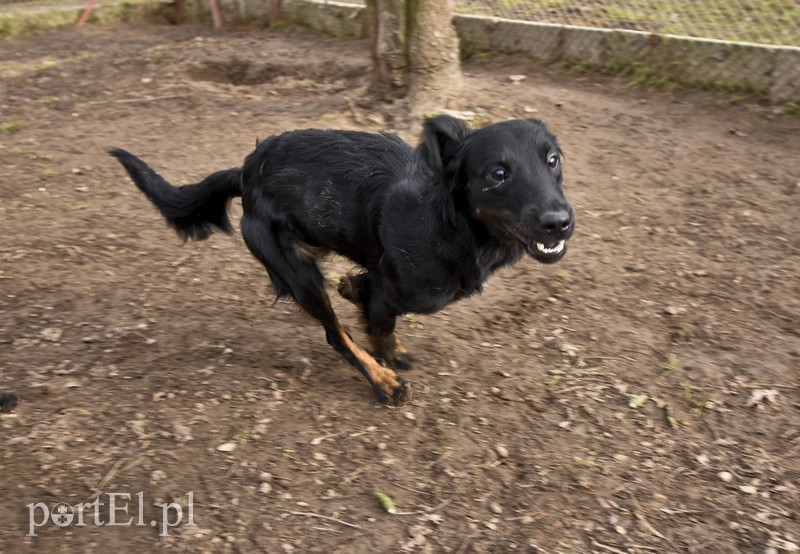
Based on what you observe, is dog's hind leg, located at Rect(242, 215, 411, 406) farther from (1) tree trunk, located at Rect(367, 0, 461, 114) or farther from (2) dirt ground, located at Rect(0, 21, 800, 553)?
(1) tree trunk, located at Rect(367, 0, 461, 114)

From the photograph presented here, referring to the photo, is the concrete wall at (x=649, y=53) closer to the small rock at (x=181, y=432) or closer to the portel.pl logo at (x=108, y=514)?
the small rock at (x=181, y=432)

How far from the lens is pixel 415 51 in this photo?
20.8 feet

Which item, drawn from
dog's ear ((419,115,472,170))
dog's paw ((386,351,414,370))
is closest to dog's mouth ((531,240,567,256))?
dog's ear ((419,115,472,170))

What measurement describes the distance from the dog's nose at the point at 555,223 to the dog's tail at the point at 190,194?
5.61ft

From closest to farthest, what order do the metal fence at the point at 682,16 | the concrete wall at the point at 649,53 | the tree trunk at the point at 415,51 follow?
the tree trunk at the point at 415,51, the concrete wall at the point at 649,53, the metal fence at the point at 682,16

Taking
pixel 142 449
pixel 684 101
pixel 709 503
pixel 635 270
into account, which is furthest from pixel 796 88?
pixel 142 449

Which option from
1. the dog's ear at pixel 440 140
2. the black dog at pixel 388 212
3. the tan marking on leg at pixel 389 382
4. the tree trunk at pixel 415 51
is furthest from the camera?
the tree trunk at pixel 415 51

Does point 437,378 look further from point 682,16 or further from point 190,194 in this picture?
point 682,16

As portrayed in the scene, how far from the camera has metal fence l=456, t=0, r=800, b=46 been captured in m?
7.13

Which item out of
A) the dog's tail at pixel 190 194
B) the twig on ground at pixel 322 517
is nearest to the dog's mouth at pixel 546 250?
the twig on ground at pixel 322 517

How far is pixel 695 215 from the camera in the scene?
5.40 metres

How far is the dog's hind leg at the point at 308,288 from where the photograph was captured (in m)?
3.71

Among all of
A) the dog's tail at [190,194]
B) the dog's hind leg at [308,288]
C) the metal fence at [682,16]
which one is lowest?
the dog's hind leg at [308,288]

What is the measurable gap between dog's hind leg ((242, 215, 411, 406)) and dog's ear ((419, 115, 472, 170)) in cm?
87
